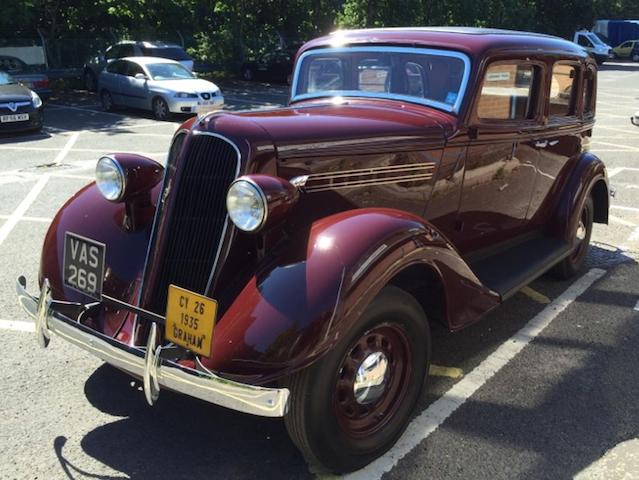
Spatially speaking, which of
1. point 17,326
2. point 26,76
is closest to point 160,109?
point 26,76

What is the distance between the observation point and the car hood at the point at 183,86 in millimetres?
13117

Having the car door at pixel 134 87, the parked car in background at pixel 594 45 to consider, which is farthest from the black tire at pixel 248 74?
the parked car in background at pixel 594 45

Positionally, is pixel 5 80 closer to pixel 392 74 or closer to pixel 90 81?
pixel 90 81

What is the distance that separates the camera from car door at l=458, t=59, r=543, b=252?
12.1ft

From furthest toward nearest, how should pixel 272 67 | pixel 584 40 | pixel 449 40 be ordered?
pixel 584 40 < pixel 272 67 < pixel 449 40

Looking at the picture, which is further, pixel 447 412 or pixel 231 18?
pixel 231 18

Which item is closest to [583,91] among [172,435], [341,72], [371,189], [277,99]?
[341,72]

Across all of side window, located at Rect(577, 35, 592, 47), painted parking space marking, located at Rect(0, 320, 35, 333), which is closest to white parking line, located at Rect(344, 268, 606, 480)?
painted parking space marking, located at Rect(0, 320, 35, 333)

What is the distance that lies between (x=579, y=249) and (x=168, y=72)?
11.2 metres

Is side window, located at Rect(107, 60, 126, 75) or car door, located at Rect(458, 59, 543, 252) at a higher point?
side window, located at Rect(107, 60, 126, 75)

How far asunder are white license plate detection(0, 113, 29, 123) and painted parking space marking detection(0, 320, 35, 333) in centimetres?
813

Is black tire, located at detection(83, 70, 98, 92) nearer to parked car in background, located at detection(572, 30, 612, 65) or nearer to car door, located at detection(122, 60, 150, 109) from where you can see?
car door, located at detection(122, 60, 150, 109)

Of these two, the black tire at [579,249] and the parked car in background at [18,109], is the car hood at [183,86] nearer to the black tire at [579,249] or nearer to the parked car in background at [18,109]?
the parked car in background at [18,109]

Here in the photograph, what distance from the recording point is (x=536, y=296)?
15.2 feet
